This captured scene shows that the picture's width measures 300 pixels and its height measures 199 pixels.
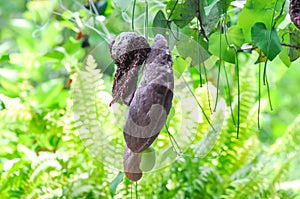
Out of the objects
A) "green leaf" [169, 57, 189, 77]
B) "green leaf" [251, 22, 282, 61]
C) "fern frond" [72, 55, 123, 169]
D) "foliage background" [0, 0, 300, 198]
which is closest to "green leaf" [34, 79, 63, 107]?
"foliage background" [0, 0, 300, 198]

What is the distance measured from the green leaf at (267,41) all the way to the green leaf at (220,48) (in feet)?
0.17

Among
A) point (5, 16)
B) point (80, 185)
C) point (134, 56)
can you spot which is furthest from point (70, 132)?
point (5, 16)

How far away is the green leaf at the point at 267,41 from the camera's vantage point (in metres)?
0.41

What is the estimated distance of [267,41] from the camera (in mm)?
417

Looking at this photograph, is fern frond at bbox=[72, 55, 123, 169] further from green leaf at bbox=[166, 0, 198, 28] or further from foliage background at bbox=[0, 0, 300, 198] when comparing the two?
green leaf at bbox=[166, 0, 198, 28]

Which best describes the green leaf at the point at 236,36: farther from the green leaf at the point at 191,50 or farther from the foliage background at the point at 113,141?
the foliage background at the point at 113,141

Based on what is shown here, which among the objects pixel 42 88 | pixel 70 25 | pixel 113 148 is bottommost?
pixel 42 88

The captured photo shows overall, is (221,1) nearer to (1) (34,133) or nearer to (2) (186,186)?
(2) (186,186)

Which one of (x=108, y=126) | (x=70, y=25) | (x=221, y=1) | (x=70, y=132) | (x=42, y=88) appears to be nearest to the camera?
(x=221, y=1)

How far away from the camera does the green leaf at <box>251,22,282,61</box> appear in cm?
41

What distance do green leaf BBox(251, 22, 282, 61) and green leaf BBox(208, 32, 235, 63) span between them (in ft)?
0.17

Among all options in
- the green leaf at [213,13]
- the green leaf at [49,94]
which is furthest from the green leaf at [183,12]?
the green leaf at [49,94]

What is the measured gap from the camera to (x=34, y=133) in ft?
2.97

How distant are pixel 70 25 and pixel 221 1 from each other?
0.52m
